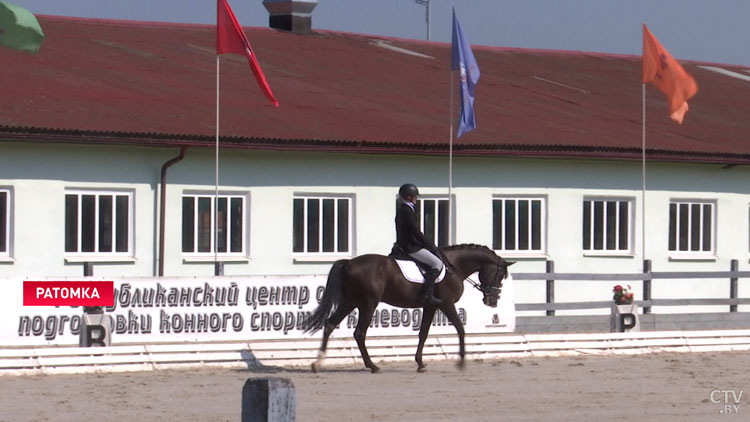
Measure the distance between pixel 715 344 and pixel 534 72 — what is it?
14.2 meters

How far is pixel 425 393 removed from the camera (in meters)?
15.4

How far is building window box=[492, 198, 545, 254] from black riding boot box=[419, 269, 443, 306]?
8.61 m

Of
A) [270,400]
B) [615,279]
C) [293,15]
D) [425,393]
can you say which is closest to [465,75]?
[615,279]

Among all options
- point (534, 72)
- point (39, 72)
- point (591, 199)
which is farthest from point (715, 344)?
point (534, 72)

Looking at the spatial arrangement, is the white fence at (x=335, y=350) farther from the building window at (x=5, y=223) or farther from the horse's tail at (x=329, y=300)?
the building window at (x=5, y=223)

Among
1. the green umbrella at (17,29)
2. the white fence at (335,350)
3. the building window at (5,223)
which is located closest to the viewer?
the white fence at (335,350)

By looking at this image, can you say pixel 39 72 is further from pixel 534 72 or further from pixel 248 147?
pixel 534 72

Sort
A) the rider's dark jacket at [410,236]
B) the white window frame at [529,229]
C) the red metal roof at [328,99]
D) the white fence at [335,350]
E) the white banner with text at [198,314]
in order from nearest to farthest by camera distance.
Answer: the white fence at [335,350], the white banner with text at [198,314], the rider's dark jacket at [410,236], the red metal roof at [328,99], the white window frame at [529,229]

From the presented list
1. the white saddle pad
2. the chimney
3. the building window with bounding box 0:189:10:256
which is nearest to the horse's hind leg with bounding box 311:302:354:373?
the white saddle pad

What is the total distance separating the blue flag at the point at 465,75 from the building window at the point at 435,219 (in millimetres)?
2399

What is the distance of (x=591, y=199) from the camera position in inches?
1069

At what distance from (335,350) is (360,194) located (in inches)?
262

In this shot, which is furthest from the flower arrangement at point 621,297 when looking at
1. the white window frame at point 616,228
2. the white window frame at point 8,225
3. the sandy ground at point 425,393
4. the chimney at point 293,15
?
the chimney at point 293,15

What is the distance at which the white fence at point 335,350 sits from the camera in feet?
54.7
